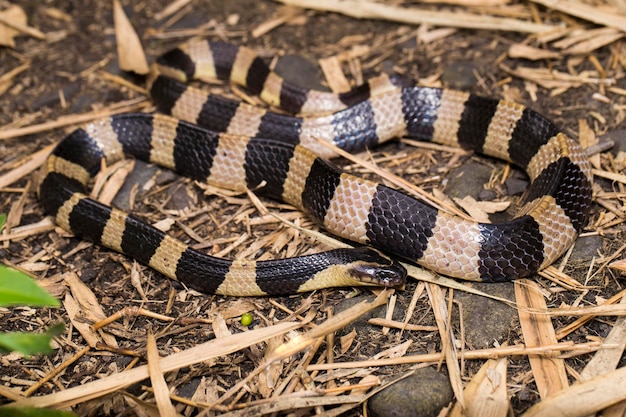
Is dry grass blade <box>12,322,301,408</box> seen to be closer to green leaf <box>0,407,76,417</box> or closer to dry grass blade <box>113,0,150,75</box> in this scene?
green leaf <box>0,407,76,417</box>

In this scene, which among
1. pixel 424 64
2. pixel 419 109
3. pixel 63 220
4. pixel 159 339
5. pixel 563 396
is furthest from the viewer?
pixel 424 64

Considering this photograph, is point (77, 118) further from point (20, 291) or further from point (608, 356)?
point (608, 356)

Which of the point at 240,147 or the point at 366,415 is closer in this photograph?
the point at 366,415

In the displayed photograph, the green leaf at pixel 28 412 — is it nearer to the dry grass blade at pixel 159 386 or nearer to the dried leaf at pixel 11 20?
the dry grass blade at pixel 159 386

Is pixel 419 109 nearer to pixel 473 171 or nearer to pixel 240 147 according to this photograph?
pixel 473 171

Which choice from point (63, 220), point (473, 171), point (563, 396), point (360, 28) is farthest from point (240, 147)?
point (563, 396)

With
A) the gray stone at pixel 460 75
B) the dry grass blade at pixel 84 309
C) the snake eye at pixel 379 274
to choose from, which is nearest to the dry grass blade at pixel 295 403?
the snake eye at pixel 379 274

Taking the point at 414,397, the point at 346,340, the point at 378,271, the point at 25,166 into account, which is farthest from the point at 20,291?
the point at 25,166

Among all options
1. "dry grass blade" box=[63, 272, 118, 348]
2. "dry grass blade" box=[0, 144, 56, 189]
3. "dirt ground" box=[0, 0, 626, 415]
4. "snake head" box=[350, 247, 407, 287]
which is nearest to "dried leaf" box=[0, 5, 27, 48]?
"dirt ground" box=[0, 0, 626, 415]
